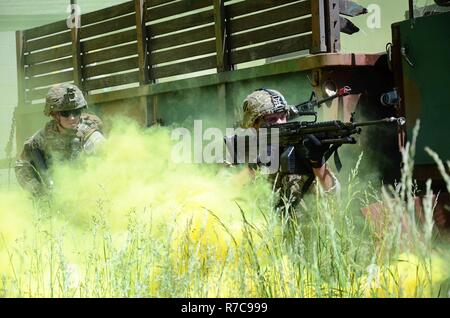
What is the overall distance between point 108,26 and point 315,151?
442 centimetres

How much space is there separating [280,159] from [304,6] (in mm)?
1703

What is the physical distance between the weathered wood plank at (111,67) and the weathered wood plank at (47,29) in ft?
2.54

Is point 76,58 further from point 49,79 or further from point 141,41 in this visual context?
point 141,41

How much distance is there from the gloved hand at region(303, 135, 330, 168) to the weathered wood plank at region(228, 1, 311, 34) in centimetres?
163

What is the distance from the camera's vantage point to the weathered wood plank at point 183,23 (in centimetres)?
748

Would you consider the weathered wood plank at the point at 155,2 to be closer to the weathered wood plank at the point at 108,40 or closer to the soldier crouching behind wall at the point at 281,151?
the weathered wood plank at the point at 108,40

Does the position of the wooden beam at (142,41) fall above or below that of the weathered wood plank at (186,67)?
above

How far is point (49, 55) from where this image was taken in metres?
9.84

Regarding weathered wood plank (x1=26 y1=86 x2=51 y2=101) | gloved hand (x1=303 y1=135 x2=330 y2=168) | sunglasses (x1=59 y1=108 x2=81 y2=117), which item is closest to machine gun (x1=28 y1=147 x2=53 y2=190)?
sunglasses (x1=59 y1=108 x2=81 y2=117)

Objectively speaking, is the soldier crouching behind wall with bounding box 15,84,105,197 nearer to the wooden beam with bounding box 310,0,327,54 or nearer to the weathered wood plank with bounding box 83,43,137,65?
the weathered wood plank with bounding box 83,43,137,65

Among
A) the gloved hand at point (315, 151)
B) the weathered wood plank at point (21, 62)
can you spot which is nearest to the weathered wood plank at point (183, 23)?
the gloved hand at point (315, 151)

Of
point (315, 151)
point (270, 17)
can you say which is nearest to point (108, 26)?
point (270, 17)

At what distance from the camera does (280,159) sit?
5270mm

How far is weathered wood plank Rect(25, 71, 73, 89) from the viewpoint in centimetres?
953
